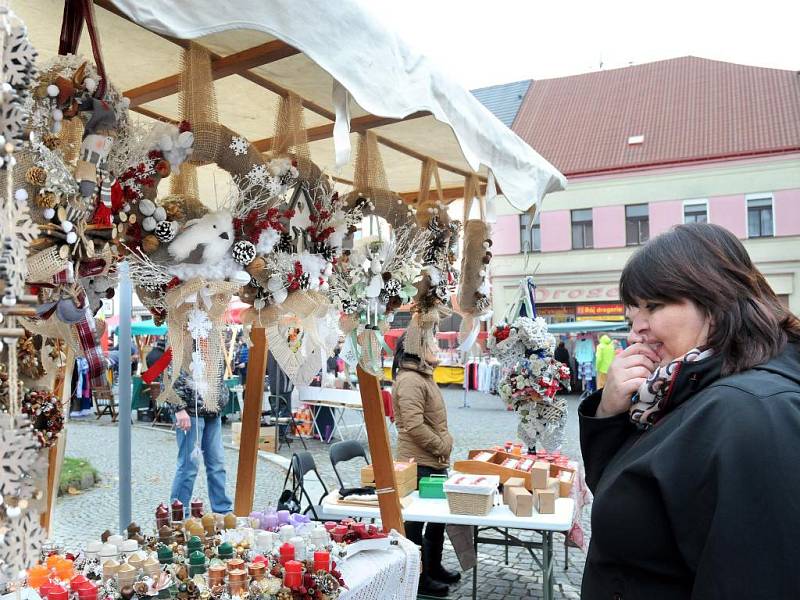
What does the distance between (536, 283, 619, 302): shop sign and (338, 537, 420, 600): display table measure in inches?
707

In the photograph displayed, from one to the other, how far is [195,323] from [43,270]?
2.34 feet

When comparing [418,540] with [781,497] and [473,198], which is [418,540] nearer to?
[473,198]

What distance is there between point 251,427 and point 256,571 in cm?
99

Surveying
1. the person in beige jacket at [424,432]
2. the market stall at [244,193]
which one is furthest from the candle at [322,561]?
the person in beige jacket at [424,432]

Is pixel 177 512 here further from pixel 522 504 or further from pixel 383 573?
pixel 522 504

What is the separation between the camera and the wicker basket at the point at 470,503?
3.62 metres

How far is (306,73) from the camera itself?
243 centimetres

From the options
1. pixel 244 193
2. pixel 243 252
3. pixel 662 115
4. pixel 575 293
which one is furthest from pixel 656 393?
pixel 662 115

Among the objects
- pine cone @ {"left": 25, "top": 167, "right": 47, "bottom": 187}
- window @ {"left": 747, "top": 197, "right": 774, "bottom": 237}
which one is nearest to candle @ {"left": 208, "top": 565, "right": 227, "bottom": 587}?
pine cone @ {"left": 25, "top": 167, "right": 47, "bottom": 187}

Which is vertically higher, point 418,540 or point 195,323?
point 195,323

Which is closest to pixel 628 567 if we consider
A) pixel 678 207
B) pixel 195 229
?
pixel 195 229

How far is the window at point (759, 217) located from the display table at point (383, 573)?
1917 cm

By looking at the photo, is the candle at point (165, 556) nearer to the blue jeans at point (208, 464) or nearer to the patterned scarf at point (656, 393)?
the patterned scarf at point (656, 393)

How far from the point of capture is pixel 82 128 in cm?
170
